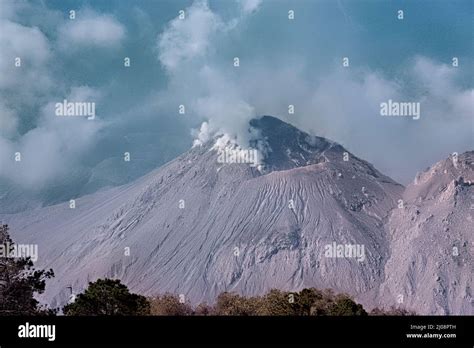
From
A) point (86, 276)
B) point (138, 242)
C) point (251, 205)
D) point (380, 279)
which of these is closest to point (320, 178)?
point (251, 205)

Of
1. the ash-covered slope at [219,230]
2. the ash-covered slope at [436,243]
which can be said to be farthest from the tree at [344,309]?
the ash-covered slope at [436,243]

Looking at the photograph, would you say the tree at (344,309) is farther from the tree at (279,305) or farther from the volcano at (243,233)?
the volcano at (243,233)

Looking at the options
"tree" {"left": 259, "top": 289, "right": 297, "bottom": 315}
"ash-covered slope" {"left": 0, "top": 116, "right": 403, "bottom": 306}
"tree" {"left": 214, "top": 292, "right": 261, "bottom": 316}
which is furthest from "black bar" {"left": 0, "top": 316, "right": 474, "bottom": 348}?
"ash-covered slope" {"left": 0, "top": 116, "right": 403, "bottom": 306}

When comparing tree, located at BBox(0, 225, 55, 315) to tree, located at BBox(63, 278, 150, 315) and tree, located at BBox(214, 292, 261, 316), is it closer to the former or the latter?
tree, located at BBox(63, 278, 150, 315)

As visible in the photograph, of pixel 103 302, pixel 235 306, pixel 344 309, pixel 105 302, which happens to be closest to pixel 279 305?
pixel 344 309

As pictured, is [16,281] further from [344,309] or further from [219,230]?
[219,230]

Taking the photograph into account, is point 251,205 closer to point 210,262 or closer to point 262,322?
point 210,262
